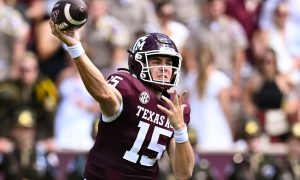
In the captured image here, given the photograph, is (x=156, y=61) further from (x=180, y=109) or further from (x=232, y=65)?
(x=232, y=65)

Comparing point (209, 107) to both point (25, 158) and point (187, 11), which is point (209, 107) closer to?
point (187, 11)

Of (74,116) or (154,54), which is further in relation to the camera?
(74,116)

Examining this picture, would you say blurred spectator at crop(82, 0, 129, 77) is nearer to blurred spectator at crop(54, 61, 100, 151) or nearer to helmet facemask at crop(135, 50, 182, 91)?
blurred spectator at crop(54, 61, 100, 151)

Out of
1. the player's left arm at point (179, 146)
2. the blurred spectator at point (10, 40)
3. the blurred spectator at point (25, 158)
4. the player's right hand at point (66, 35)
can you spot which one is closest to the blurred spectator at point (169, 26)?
the blurred spectator at point (10, 40)

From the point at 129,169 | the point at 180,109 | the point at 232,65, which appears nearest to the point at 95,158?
the point at 129,169

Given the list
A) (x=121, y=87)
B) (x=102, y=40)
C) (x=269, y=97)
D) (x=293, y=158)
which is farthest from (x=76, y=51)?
(x=269, y=97)

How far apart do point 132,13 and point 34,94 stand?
1.87 meters

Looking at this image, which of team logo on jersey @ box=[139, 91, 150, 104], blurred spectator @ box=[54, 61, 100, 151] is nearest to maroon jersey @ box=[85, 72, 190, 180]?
team logo on jersey @ box=[139, 91, 150, 104]

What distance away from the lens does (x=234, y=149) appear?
1198cm

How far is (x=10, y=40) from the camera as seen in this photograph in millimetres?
11789

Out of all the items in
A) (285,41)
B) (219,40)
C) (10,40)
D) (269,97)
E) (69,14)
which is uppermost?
(285,41)

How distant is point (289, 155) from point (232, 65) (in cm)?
150

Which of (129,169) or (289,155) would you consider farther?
(289,155)

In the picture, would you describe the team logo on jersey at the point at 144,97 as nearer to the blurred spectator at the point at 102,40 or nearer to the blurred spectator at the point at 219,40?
the blurred spectator at the point at 102,40
